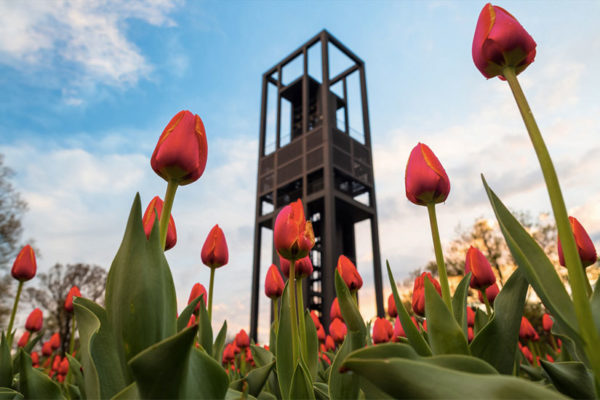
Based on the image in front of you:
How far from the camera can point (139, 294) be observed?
67 cm

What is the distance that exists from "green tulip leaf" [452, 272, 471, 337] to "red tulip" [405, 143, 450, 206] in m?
0.26

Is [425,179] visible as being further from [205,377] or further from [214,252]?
[214,252]

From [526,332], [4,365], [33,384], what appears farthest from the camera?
[526,332]

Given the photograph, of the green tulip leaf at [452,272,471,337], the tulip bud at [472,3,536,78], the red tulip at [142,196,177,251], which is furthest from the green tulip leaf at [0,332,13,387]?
the tulip bud at [472,3,536,78]

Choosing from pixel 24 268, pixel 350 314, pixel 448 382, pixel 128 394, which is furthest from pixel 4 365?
pixel 448 382

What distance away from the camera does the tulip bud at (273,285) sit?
5.38 feet

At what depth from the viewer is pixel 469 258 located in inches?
57.4

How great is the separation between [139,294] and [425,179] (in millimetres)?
730

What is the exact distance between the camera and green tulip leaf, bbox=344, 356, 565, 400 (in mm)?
481

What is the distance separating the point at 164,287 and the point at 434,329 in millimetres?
551

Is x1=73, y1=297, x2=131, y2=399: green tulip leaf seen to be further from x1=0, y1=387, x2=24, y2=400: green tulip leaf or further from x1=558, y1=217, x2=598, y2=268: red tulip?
x1=558, y1=217, x2=598, y2=268: red tulip

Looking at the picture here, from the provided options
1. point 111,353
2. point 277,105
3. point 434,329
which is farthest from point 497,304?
point 277,105

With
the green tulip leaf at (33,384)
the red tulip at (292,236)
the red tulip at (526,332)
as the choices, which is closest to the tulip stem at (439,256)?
the red tulip at (292,236)

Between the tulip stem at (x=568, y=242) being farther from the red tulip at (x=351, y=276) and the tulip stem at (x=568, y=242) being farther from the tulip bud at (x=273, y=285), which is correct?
the tulip bud at (x=273, y=285)
